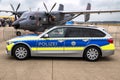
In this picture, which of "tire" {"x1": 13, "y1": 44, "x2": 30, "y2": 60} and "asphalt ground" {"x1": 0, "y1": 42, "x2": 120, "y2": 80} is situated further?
"tire" {"x1": 13, "y1": 44, "x2": 30, "y2": 60}

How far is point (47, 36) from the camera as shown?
29.9 feet

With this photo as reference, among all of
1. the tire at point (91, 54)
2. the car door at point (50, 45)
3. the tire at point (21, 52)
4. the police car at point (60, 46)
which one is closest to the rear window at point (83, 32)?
the police car at point (60, 46)

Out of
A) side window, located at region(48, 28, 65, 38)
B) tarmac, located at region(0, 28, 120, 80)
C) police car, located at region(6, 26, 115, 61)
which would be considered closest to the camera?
tarmac, located at region(0, 28, 120, 80)

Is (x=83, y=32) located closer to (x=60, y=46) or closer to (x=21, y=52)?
(x=60, y=46)

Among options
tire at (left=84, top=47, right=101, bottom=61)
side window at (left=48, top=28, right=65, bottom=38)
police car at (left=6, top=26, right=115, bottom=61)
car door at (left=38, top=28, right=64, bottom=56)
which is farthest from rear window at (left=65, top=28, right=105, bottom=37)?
tire at (left=84, top=47, right=101, bottom=61)

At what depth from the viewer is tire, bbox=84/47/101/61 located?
9.17 meters

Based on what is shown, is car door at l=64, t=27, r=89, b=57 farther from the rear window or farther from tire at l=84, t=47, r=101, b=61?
tire at l=84, t=47, r=101, b=61

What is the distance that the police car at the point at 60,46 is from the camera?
9102 millimetres

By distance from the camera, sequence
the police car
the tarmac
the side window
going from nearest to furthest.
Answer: the tarmac
the police car
the side window

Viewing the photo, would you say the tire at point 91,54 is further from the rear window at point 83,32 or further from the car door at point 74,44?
the rear window at point 83,32

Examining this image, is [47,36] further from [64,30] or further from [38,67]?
[38,67]

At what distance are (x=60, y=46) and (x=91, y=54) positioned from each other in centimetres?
140

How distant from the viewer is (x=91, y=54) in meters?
9.19

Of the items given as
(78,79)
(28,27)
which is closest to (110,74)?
(78,79)
